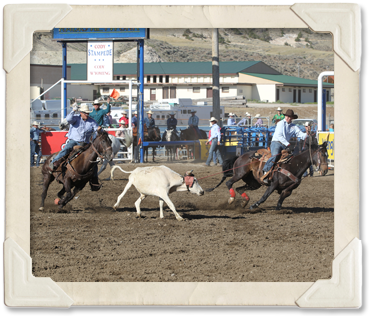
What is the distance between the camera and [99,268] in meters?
6.66

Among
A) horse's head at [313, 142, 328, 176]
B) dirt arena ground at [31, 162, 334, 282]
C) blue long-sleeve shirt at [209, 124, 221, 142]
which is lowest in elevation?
dirt arena ground at [31, 162, 334, 282]

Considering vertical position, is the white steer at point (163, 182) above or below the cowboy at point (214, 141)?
below

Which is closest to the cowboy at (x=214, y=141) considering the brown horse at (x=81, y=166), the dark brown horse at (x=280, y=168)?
the dark brown horse at (x=280, y=168)

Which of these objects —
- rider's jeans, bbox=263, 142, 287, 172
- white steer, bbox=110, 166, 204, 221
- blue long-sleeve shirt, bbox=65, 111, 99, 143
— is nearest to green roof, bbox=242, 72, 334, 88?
rider's jeans, bbox=263, 142, 287, 172

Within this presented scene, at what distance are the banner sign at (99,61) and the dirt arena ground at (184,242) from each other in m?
5.32

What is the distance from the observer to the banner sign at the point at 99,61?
15.6 m

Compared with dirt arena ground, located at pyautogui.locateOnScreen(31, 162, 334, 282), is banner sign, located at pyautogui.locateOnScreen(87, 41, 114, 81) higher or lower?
higher

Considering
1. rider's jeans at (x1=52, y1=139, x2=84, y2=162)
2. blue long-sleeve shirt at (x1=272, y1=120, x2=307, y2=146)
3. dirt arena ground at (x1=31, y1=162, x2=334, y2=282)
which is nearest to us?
dirt arena ground at (x1=31, y1=162, x2=334, y2=282)

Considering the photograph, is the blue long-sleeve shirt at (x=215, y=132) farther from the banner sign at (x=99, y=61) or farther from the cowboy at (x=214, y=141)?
the banner sign at (x=99, y=61)

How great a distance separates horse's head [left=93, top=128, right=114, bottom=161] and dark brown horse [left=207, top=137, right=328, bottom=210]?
270cm

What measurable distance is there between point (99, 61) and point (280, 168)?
7.95 m

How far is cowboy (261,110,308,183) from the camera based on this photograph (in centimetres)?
958

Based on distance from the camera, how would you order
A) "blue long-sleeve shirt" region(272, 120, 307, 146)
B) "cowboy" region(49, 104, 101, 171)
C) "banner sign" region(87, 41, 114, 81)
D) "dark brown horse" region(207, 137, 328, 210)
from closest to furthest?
"blue long-sleeve shirt" region(272, 120, 307, 146), "dark brown horse" region(207, 137, 328, 210), "cowboy" region(49, 104, 101, 171), "banner sign" region(87, 41, 114, 81)

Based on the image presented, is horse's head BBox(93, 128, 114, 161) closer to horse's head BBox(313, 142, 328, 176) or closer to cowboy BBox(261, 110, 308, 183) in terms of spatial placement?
cowboy BBox(261, 110, 308, 183)
